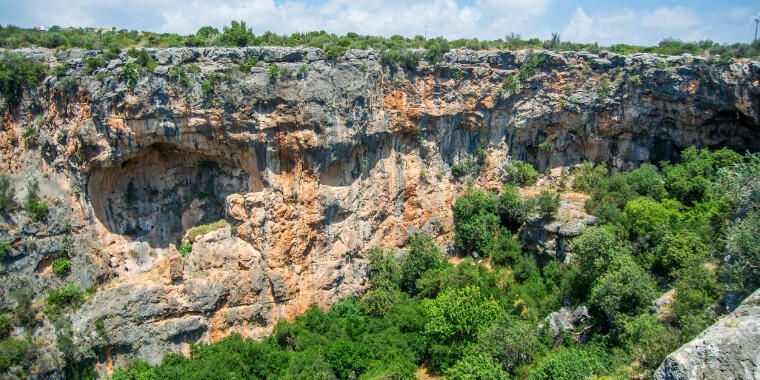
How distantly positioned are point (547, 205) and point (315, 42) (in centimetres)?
1487

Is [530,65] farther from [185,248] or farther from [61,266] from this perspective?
[61,266]

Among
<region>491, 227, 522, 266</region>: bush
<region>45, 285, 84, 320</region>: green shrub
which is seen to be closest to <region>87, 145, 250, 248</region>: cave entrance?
<region>45, 285, 84, 320</region>: green shrub

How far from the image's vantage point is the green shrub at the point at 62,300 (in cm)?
2166

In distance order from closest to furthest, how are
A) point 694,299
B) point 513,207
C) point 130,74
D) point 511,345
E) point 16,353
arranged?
point 694,299, point 16,353, point 511,345, point 130,74, point 513,207

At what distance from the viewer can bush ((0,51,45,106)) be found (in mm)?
22766

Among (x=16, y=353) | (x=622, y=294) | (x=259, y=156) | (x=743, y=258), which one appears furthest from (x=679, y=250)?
(x=16, y=353)

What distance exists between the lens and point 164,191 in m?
25.9

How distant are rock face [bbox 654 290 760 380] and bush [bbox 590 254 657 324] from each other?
27.7 feet

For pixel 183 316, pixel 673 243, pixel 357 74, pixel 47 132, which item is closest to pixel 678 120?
pixel 673 243

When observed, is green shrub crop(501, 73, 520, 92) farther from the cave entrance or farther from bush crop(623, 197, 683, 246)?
the cave entrance

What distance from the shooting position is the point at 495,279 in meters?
27.3

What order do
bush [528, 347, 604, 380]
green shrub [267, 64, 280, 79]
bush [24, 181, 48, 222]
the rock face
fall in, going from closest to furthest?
the rock face < bush [528, 347, 604, 380] < bush [24, 181, 48, 222] < green shrub [267, 64, 280, 79]

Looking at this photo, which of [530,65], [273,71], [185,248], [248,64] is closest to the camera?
[273,71]

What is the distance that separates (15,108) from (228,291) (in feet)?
40.9
